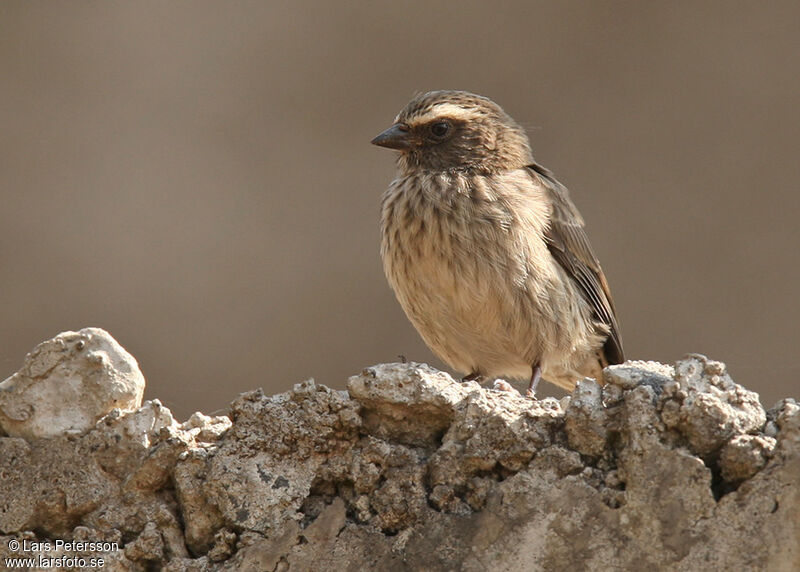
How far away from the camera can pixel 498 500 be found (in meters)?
3.26

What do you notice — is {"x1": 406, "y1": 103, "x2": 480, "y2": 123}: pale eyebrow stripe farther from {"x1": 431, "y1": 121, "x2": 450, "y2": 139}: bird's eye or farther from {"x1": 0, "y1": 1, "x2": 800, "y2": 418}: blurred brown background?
{"x1": 0, "y1": 1, "x2": 800, "y2": 418}: blurred brown background

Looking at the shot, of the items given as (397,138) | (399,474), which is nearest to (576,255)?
(397,138)

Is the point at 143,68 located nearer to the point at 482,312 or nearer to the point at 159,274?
the point at 159,274

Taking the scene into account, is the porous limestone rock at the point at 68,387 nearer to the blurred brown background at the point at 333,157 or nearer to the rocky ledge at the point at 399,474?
the rocky ledge at the point at 399,474

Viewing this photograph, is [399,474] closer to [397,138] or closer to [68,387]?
[68,387]

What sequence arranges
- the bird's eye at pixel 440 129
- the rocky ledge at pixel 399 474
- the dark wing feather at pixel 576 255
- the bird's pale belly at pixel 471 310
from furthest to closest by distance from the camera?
the bird's eye at pixel 440 129 → the dark wing feather at pixel 576 255 → the bird's pale belly at pixel 471 310 → the rocky ledge at pixel 399 474

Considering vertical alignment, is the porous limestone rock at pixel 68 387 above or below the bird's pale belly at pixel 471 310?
below

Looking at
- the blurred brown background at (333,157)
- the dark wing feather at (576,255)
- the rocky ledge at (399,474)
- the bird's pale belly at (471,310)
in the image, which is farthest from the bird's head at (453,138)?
the blurred brown background at (333,157)

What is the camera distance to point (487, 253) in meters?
4.99

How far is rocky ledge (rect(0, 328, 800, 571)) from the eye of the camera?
10.1 feet

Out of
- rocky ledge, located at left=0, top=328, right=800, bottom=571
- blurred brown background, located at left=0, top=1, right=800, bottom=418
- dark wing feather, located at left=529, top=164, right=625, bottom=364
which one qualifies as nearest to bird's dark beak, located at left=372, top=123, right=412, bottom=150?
dark wing feather, located at left=529, top=164, right=625, bottom=364

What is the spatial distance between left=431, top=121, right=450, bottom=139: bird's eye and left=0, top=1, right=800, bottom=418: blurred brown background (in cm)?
311

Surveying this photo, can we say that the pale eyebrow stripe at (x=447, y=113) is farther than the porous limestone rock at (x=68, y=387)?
Yes

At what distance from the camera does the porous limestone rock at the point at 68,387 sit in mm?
3590
